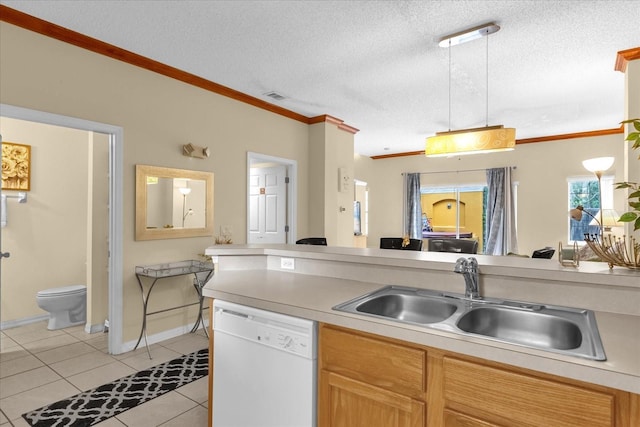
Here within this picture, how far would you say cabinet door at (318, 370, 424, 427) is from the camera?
3.99 ft

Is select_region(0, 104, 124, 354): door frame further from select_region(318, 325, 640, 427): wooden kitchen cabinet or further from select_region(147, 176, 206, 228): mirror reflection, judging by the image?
select_region(318, 325, 640, 427): wooden kitchen cabinet

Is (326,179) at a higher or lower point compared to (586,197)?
higher

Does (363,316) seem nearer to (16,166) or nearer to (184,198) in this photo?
(184,198)

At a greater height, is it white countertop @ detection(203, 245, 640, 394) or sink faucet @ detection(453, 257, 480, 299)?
sink faucet @ detection(453, 257, 480, 299)

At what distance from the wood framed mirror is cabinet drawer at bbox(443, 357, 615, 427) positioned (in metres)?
3.05

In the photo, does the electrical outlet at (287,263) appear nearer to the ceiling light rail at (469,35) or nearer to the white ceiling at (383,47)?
the white ceiling at (383,47)

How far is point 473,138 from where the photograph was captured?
2.93 metres

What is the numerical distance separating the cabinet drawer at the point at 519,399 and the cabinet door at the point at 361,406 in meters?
0.16

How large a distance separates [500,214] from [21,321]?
293 inches

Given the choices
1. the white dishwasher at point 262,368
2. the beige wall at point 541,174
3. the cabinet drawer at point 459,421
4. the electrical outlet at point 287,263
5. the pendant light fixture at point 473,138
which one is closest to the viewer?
the cabinet drawer at point 459,421

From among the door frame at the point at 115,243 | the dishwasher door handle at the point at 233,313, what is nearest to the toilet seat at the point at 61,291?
the door frame at the point at 115,243

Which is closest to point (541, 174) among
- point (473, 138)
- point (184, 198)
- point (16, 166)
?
point (473, 138)

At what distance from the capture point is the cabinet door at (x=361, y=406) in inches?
47.9

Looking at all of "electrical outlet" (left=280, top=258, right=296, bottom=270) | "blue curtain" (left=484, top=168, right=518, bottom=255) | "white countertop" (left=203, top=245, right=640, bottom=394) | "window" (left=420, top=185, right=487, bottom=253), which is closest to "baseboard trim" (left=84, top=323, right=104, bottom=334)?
"white countertop" (left=203, top=245, right=640, bottom=394)
